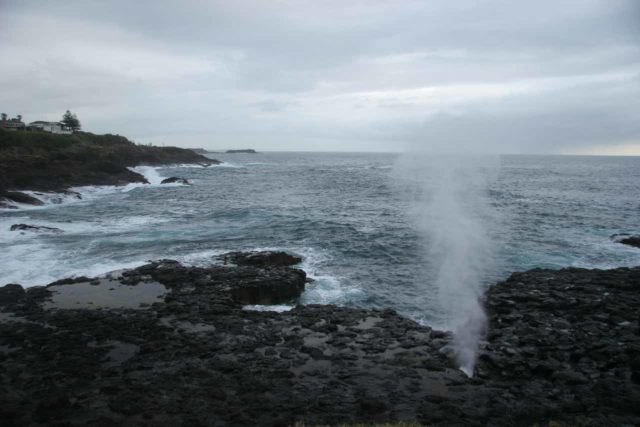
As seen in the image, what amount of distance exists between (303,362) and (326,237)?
22.3 meters

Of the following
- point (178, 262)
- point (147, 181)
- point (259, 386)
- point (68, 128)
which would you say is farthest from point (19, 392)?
point (68, 128)

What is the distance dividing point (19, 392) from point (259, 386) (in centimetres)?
751

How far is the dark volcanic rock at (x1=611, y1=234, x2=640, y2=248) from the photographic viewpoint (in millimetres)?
35059

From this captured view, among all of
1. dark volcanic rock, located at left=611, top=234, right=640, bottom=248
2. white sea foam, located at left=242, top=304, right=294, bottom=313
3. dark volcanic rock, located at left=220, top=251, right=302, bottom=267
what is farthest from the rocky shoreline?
dark volcanic rock, located at left=611, top=234, right=640, bottom=248

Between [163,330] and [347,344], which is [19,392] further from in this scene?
[347,344]

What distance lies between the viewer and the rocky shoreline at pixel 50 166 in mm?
55625

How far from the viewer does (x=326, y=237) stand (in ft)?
123

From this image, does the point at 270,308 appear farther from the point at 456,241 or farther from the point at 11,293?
the point at 456,241

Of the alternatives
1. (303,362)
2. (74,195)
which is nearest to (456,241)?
(303,362)

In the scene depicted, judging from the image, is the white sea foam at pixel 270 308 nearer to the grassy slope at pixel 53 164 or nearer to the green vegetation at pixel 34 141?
the grassy slope at pixel 53 164

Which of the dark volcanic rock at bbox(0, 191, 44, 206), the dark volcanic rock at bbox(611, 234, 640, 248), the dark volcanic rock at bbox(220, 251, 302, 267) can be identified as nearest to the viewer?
the dark volcanic rock at bbox(220, 251, 302, 267)

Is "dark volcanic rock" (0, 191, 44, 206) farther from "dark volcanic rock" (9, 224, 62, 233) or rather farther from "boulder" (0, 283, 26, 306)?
"boulder" (0, 283, 26, 306)

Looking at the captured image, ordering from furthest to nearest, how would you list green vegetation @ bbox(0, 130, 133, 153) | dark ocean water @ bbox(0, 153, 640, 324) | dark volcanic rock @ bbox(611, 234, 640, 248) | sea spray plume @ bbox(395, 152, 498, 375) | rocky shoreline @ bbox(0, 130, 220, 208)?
1. green vegetation @ bbox(0, 130, 133, 153)
2. rocky shoreline @ bbox(0, 130, 220, 208)
3. dark volcanic rock @ bbox(611, 234, 640, 248)
4. dark ocean water @ bbox(0, 153, 640, 324)
5. sea spray plume @ bbox(395, 152, 498, 375)

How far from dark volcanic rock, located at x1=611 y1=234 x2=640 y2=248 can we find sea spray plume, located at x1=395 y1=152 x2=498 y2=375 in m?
10.5
